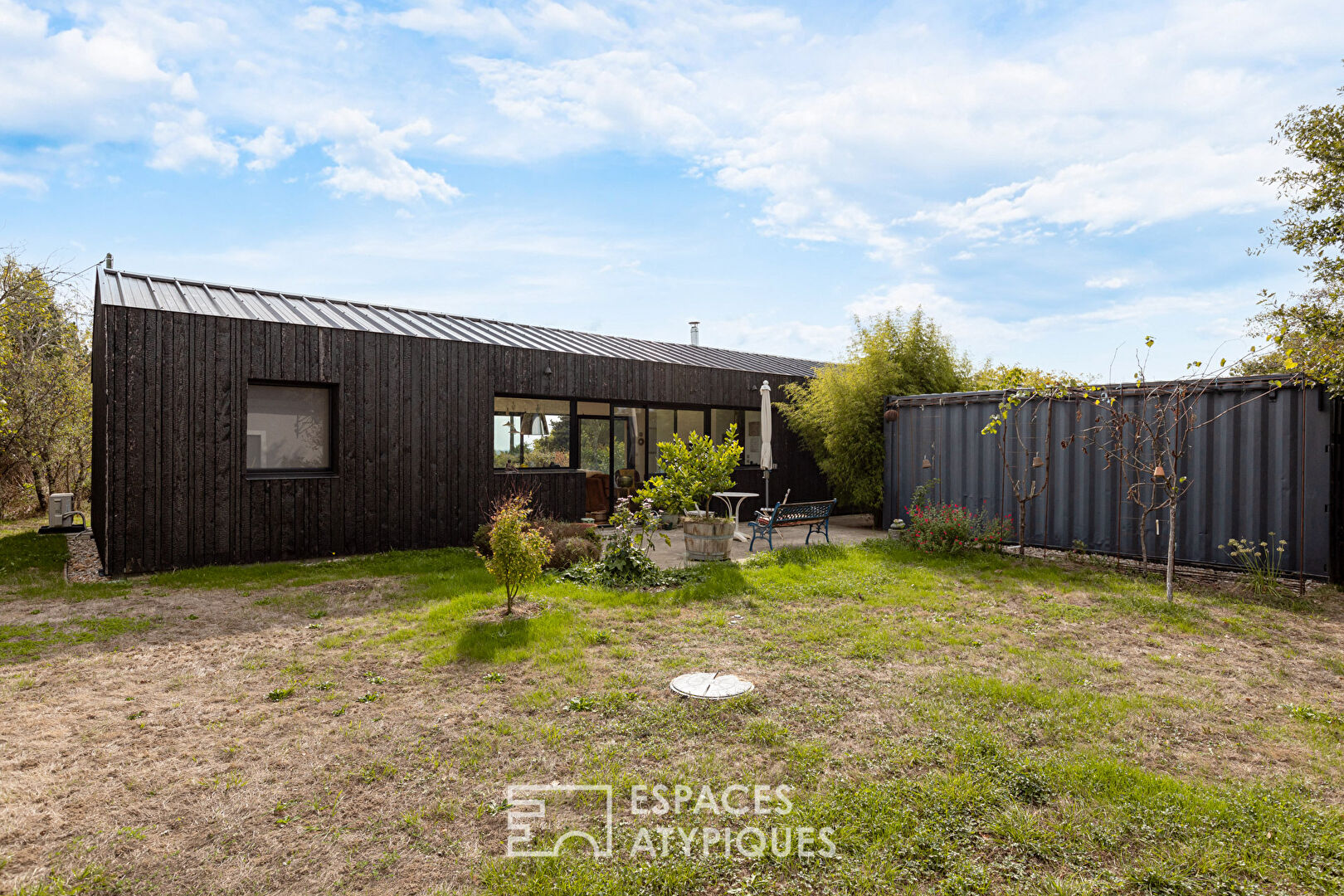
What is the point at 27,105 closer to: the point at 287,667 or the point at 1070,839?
the point at 287,667

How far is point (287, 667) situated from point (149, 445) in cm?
445

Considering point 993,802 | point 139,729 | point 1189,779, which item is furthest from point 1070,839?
point 139,729

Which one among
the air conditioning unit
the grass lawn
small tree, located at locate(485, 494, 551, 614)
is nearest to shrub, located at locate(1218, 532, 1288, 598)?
the grass lawn

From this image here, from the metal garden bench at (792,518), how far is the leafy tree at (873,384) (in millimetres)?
2300

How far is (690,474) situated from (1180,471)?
5.56 meters

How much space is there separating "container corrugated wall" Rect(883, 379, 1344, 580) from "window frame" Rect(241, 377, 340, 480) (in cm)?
808

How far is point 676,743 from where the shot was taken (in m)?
3.01

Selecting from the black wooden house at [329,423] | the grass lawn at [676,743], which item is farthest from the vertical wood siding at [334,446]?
the grass lawn at [676,743]

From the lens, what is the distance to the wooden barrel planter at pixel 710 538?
24.9 feet

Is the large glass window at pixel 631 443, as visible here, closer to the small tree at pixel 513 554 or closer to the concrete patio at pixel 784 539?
the concrete patio at pixel 784 539

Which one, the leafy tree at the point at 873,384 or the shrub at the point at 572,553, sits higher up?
the leafy tree at the point at 873,384

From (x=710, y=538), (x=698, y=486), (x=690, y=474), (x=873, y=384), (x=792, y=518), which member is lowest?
(x=710, y=538)

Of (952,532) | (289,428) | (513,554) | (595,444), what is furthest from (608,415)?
(513,554)

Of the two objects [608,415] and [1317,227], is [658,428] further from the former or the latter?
[1317,227]
